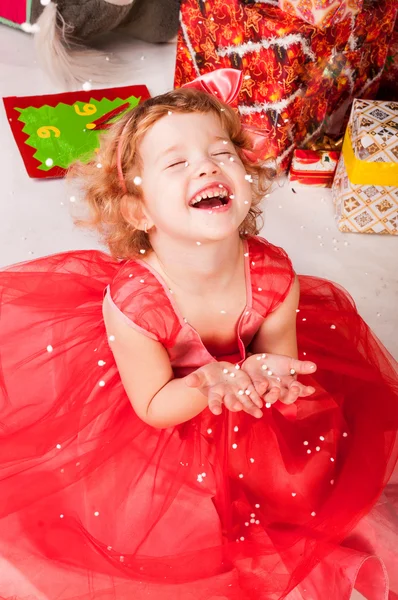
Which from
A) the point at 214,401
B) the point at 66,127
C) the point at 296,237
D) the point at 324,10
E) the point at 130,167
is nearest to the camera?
the point at 214,401

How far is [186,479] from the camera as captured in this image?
0.96m

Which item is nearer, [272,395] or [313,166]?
[272,395]

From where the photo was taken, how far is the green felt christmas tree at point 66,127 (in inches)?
66.6

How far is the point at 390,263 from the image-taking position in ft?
5.08

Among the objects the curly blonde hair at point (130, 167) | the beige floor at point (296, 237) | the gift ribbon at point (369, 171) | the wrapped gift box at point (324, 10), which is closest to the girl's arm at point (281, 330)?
the curly blonde hair at point (130, 167)

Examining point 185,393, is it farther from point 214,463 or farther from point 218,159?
point 218,159

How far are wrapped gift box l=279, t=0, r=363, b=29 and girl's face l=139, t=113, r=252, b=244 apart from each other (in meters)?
0.63

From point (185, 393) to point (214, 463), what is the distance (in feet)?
0.36

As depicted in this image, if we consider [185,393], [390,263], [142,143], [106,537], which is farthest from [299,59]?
[106,537]

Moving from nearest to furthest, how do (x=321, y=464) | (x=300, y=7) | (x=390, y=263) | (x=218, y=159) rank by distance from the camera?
(x=218, y=159)
(x=321, y=464)
(x=300, y=7)
(x=390, y=263)

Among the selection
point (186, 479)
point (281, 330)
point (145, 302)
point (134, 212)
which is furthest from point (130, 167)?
point (186, 479)

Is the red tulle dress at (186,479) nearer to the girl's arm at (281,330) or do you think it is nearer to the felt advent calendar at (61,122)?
the girl's arm at (281,330)

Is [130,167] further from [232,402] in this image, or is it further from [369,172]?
[369,172]

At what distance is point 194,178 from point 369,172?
712mm
